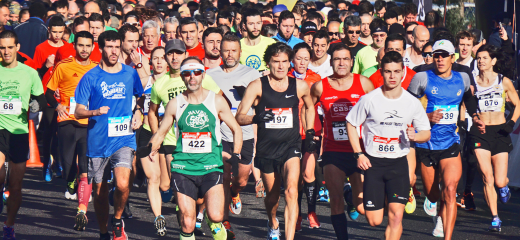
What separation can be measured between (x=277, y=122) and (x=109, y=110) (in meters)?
1.79

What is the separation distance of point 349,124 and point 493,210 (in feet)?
8.68

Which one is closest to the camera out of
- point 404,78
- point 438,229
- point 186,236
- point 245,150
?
point 186,236

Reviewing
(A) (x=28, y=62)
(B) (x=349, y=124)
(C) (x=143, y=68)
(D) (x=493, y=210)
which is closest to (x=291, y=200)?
(B) (x=349, y=124)

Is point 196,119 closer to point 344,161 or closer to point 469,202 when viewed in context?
point 344,161

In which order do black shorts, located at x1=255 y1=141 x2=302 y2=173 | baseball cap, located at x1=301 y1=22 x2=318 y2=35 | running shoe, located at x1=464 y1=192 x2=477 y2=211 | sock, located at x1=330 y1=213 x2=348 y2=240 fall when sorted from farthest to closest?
baseball cap, located at x1=301 y1=22 x2=318 y2=35 → running shoe, located at x1=464 y1=192 x2=477 y2=211 → black shorts, located at x1=255 y1=141 x2=302 y2=173 → sock, located at x1=330 y1=213 x2=348 y2=240

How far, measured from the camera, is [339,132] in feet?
23.8

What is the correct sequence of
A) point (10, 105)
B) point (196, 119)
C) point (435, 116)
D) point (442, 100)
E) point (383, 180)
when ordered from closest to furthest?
point (196, 119)
point (383, 180)
point (435, 116)
point (442, 100)
point (10, 105)

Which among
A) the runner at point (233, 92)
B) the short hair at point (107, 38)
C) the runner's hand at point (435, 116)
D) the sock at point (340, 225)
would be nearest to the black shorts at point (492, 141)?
the runner's hand at point (435, 116)

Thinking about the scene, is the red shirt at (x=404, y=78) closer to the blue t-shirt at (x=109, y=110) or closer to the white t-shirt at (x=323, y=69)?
the white t-shirt at (x=323, y=69)

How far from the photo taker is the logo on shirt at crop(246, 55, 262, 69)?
33.4ft

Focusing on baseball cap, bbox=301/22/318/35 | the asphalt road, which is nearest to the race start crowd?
the asphalt road

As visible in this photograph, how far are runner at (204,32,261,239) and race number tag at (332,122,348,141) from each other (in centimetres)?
129

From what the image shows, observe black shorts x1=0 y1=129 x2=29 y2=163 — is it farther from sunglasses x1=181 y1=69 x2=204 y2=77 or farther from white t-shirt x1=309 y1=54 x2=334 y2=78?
white t-shirt x1=309 y1=54 x2=334 y2=78

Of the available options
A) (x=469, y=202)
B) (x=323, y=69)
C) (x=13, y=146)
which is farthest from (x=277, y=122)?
(x=469, y=202)
